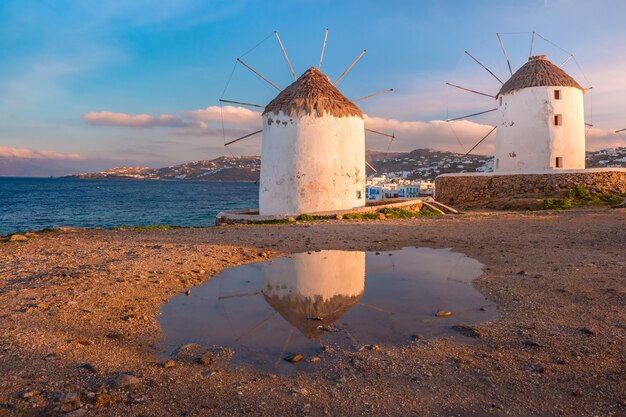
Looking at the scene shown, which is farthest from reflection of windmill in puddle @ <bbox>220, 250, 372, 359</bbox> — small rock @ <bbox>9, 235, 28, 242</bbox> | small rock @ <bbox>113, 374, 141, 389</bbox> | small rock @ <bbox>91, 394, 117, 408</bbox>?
small rock @ <bbox>9, 235, 28, 242</bbox>

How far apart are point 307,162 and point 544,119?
16640 millimetres

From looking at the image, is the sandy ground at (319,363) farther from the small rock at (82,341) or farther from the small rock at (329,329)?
the small rock at (329,329)

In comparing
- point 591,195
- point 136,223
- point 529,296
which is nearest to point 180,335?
point 529,296

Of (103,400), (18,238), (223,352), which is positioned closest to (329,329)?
(223,352)

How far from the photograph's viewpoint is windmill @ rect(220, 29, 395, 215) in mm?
16109

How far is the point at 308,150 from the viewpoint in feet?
53.0

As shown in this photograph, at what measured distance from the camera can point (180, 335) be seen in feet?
14.3

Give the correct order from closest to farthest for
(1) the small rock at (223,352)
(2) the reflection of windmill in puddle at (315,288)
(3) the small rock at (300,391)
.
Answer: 1. (3) the small rock at (300,391)
2. (1) the small rock at (223,352)
3. (2) the reflection of windmill in puddle at (315,288)

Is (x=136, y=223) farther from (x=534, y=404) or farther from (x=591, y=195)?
(x=534, y=404)

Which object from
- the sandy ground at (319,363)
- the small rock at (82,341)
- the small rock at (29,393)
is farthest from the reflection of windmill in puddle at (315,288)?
the small rock at (29,393)

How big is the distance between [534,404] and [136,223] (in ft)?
110

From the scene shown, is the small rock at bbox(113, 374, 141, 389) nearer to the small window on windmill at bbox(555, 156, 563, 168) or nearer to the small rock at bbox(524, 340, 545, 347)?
the small rock at bbox(524, 340, 545, 347)

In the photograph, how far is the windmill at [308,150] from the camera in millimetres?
16109

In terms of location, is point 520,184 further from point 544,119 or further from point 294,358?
point 294,358
